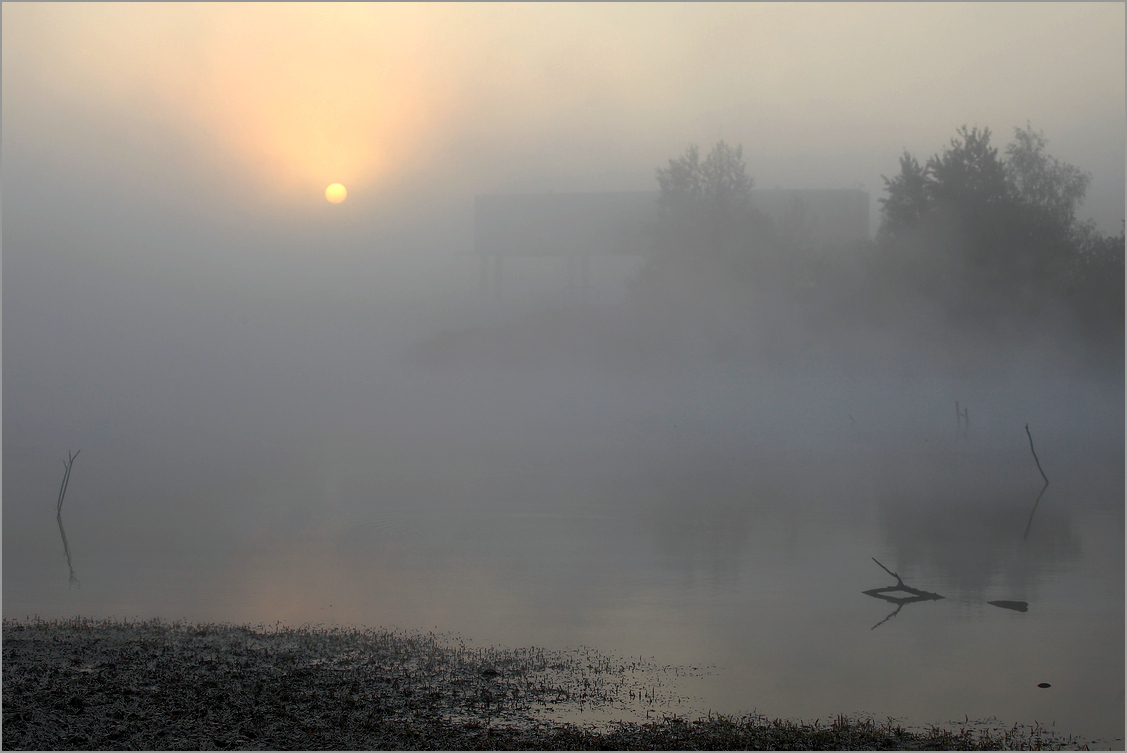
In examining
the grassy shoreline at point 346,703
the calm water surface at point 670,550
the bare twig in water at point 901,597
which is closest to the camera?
the grassy shoreline at point 346,703

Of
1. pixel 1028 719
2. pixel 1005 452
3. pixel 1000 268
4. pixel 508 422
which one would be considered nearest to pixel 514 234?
pixel 508 422

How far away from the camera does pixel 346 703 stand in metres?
6.75

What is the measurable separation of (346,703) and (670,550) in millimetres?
8252

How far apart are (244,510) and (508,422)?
19.2m

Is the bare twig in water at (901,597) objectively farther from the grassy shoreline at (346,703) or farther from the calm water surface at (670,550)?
the grassy shoreline at (346,703)

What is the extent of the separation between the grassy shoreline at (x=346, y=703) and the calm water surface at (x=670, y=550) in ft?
2.47

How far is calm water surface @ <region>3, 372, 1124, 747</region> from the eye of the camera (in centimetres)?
871

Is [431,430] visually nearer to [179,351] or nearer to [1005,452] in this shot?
[1005,452]

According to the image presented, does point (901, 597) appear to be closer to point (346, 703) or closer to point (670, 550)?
point (670, 550)

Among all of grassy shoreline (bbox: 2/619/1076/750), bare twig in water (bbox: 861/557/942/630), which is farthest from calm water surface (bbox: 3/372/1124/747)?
grassy shoreline (bbox: 2/619/1076/750)

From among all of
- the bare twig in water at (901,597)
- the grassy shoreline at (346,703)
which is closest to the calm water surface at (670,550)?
the bare twig in water at (901,597)

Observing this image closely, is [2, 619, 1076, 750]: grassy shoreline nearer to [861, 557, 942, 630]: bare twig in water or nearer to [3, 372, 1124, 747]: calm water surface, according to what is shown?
[3, 372, 1124, 747]: calm water surface

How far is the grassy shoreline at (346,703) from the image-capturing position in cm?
619

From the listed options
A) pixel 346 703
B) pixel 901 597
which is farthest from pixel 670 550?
pixel 346 703
